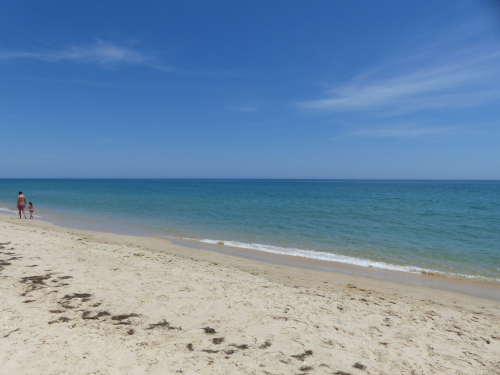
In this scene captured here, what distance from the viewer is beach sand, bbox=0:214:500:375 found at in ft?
13.5

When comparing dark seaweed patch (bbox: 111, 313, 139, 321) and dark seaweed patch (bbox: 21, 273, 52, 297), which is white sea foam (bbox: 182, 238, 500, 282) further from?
dark seaweed patch (bbox: 111, 313, 139, 321)

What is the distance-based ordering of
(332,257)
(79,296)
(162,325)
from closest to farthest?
1. (162,325)
2. (79,296)
3. (332,257)

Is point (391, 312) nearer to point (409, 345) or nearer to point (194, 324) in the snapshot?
point (409, 345)

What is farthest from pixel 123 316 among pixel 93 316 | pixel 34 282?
pixel 34 282

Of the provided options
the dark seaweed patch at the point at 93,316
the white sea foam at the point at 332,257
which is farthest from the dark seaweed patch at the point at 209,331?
the white sea foam at the point at 332,257

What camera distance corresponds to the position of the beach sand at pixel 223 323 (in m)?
4.11

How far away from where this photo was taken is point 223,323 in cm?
525

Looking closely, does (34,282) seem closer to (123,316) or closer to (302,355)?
(123,316)

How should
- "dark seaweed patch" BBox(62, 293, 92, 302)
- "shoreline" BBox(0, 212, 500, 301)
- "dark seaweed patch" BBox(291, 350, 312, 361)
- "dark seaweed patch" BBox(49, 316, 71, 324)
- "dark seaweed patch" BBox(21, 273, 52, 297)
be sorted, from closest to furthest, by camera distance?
"dark seaweed patch" BBox(291, 350, 312, 361)
"dark seaweed patch" BBox(49, 316, 71, 324)
"dark seaweed patch" BBox(62, 293, 92, 302)
"dark seaweed patch" BBox(21, 273, 52, 297)
"shoreline" BBox(0, 212, 500, 301)

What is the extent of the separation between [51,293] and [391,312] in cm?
727

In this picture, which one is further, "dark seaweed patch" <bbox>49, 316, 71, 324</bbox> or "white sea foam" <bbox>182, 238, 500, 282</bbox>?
"white sea foam" <bbox>182, 238, 500, 282</bbox>

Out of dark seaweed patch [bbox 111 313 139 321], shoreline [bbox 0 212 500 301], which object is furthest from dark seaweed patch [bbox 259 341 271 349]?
shoreline [bbox 0 212 500 301]

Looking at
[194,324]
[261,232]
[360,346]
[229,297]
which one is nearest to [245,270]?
[229,297]

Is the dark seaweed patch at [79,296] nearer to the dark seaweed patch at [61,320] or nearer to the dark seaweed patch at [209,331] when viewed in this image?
the dark seaweed patch at [61,320]
